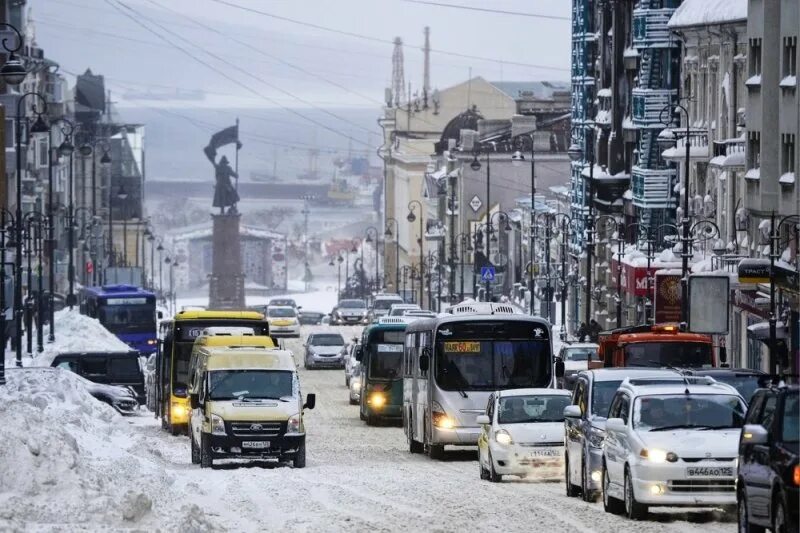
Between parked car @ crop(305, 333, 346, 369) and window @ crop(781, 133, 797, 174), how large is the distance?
1090 inches

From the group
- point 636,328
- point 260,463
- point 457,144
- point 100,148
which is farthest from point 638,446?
point 100,148

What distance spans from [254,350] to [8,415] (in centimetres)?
1318

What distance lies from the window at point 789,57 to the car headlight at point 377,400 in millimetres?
12401

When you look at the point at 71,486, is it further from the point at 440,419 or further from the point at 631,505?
the point at 440,419

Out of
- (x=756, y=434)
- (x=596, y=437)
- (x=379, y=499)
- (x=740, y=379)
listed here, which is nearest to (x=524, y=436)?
(x=740, y=379)

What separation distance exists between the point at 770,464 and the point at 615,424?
5509 millimetres

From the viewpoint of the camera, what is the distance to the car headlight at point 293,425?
35438mm

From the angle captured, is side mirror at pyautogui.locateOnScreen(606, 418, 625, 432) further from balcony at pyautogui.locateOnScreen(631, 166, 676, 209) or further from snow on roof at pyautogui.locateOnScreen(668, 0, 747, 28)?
balcony at pyautogui.locateOnScreen(631, 166, 676, 209)

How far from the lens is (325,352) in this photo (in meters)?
80.4

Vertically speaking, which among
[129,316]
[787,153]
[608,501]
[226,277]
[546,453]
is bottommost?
[226,277]

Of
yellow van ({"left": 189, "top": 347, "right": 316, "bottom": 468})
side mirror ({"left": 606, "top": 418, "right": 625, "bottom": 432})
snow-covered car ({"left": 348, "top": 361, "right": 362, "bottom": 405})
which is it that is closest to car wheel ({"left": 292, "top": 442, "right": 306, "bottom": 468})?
yellow van ({"left": 189, "top": 347, "right": 316, "bottom": 468})

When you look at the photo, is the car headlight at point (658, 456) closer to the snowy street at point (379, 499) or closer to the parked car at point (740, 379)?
the snowy street at point (379, 499)

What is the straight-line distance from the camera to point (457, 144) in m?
153

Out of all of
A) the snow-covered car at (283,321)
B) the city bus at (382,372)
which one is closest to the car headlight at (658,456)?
the city bus at (382,372)
